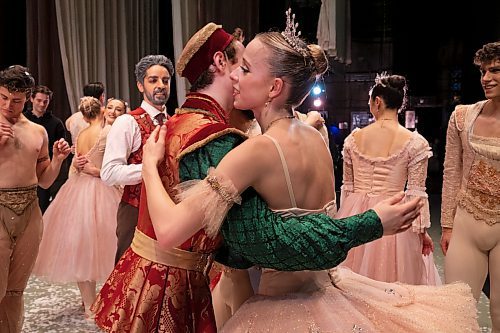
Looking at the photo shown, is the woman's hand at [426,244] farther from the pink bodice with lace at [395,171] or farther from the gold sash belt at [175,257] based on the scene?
the gold sash belt at [175,257]

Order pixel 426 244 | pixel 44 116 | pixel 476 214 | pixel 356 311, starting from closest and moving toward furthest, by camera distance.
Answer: pixel 356 311, pixel 476 214, pixel 426 244, pixel 44 116

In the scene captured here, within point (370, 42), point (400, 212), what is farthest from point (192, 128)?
point (370, 42)

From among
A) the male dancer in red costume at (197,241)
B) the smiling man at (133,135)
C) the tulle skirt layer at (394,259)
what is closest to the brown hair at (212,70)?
the male dancer in red costume at (197,241)

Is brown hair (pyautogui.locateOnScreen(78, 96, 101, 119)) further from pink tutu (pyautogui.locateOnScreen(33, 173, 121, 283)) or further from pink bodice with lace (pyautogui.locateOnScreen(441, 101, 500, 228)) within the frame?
pink bodice with lace (pyautogui.locateOnScreen(441, 101, 500, 228))

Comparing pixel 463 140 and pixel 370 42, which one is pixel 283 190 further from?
pixel 370 42

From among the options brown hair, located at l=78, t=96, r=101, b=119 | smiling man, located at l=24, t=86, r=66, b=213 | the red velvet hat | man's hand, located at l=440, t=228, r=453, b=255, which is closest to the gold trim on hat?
the red velvet hat

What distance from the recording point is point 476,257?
3016 millimetres

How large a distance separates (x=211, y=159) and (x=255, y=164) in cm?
22

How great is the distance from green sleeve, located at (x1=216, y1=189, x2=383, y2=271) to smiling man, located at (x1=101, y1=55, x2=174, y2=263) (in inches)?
60.1

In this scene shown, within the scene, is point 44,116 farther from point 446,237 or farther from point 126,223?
point 446,237

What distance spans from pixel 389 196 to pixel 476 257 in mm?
919

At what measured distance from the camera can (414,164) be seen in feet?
12.4

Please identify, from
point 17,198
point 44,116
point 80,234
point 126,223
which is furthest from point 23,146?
point 44,116

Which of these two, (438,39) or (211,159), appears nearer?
(211,159)
